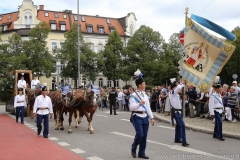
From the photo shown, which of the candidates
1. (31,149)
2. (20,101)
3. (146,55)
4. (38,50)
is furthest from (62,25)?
(31,149)

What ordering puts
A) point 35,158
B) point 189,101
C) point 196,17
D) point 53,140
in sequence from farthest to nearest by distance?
1. point 189,101
2. point 196,17
3. point 53,140
4. point 35,158

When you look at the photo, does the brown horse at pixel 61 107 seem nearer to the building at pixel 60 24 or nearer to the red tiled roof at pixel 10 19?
the building at pixel 60 24

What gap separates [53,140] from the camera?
11.9 meters

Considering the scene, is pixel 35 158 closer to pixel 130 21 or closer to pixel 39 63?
pixel 39 63

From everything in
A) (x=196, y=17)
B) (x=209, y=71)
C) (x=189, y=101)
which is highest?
(x=196, y=17)

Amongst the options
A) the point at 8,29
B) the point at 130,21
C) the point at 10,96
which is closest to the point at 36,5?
the point at 8,29

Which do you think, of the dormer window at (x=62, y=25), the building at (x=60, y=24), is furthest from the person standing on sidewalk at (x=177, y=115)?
the dormer window at (x=62, y=25)

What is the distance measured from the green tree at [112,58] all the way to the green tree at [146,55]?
6.13 feet

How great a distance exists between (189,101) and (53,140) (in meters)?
9.38

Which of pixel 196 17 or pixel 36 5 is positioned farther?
pixel 36 5

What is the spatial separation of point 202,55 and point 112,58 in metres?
45.6

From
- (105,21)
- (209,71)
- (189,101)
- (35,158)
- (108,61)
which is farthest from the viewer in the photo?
(105,21)

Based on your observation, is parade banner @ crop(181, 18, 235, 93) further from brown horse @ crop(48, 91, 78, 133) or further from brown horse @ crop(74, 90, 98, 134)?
brown horse @ crop(48, 91, 78, 133)

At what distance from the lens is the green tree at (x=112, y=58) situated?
5875cm
